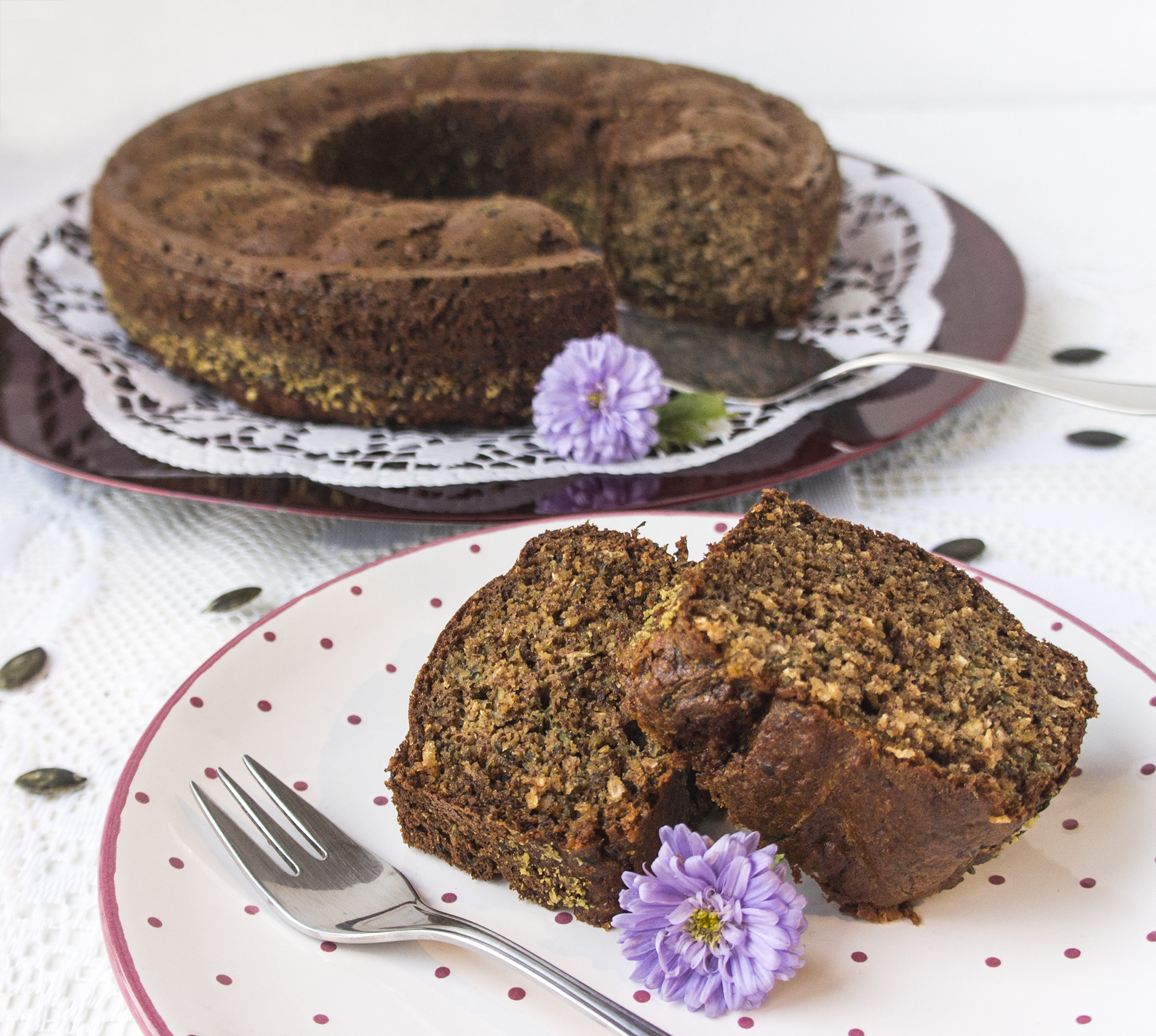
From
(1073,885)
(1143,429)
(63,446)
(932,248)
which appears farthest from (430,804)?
(932,248)

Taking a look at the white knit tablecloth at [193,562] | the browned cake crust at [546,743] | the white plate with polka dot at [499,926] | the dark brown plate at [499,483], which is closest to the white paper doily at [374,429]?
the dark brown plate at [499,483]

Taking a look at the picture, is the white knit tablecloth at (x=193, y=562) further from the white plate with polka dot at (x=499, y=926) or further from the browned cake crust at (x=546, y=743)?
the browned cake crust at (x=546, y=743)

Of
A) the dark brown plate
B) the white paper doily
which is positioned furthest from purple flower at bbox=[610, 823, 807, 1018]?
the white paper doily

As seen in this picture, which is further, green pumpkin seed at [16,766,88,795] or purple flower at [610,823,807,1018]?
green pumpkin seed at [16,766,88,795]

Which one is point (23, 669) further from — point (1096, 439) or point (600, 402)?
point (1096, 439)

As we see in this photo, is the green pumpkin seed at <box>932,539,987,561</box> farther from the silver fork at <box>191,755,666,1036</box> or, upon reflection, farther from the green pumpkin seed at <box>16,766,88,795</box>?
the green pumpkin seed at <box>16,766,88,795</box>
